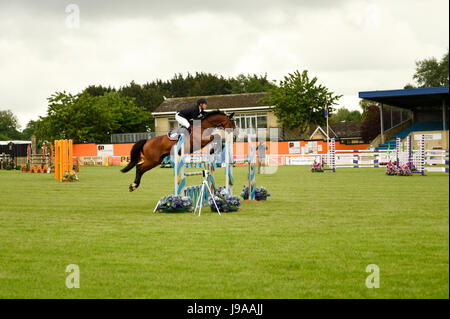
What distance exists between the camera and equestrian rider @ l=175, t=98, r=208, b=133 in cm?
1369

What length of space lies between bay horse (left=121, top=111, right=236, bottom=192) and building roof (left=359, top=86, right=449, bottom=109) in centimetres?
3226

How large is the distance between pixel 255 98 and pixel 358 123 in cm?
1684

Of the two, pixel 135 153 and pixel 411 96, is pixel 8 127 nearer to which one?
pixel 411 96

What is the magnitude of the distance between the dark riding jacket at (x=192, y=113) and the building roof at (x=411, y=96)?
32692 millimetres

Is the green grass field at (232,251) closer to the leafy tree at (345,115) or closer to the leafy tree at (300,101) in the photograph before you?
the leafy tree at (300,101)

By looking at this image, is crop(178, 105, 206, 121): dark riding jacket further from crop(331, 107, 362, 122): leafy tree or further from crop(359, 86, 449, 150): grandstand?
crop(331, 107, 362, 122): leafy tree

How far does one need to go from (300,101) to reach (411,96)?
1829 cm

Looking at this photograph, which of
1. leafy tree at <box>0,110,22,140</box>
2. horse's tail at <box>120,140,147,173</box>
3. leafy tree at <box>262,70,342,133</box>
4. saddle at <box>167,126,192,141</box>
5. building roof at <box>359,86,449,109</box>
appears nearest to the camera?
saddle at <box>167,126,192,141</box>

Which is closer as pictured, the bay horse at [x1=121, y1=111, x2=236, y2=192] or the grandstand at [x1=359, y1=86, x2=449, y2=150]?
the bay horse at [x1=121, y1=111, x2=236, y2=192]

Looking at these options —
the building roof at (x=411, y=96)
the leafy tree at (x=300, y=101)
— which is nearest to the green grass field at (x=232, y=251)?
the building roof at (x=411, y=96)

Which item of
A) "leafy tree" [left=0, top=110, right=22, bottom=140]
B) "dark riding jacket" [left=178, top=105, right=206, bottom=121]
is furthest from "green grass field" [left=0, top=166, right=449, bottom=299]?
"leafy tree" [left=0, top=110, right=22, bottom=140]

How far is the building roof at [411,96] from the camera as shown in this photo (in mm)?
42669

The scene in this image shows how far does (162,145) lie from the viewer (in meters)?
14.9

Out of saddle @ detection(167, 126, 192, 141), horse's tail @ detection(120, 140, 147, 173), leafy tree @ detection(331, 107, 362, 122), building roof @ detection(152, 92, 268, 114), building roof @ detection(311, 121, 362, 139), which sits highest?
leafy tree @ detection(331, 107, 362, 122)
